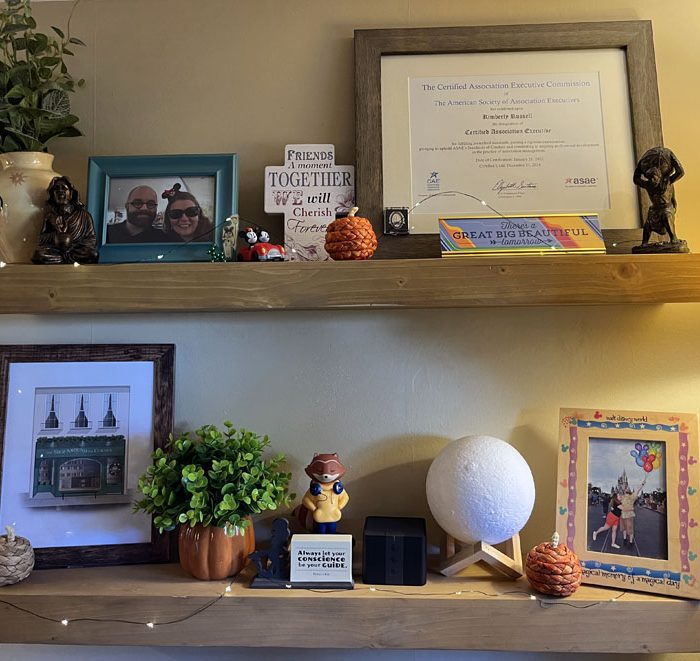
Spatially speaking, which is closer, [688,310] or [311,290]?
[311,290]

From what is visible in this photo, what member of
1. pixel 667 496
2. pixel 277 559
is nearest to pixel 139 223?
pixel 277 559

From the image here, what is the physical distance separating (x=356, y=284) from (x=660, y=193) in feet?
1.68

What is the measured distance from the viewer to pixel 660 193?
35.6 inches

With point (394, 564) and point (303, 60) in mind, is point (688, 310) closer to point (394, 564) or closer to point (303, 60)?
point (394, 564)

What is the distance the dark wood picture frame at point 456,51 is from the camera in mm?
1002

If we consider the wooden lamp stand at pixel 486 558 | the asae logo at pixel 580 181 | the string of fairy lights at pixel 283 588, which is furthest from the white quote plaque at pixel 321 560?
the asae logo at pixel 580 181

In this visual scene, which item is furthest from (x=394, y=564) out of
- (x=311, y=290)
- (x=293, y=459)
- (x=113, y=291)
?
(x=113, y=291)

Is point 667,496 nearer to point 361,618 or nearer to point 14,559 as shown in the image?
point 361,618

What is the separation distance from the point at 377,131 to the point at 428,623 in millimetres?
810

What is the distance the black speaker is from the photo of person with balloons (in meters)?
0.27

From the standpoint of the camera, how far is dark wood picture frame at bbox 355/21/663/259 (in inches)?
39.4

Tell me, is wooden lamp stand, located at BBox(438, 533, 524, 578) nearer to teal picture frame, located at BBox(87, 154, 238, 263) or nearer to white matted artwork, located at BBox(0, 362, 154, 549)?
white matted artwork, located at BBox(0, 362, 154, 549)

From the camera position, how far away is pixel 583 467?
906mm

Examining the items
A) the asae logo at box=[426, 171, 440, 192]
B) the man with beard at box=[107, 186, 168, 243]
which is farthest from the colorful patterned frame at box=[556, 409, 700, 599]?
the man with beard at box=[107, 186, 168, 243]
